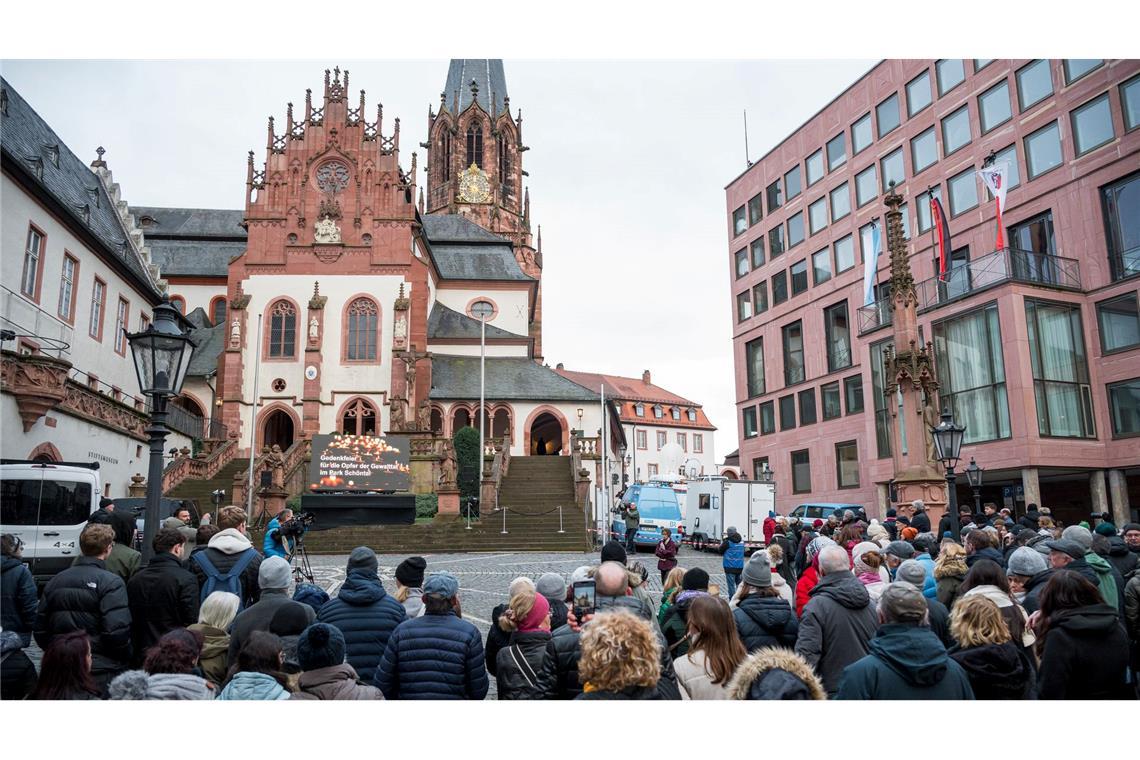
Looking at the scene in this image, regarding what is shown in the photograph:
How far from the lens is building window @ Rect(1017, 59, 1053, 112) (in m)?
29.8

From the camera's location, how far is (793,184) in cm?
4381

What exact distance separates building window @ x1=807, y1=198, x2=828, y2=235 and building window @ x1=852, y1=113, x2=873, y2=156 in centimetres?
285

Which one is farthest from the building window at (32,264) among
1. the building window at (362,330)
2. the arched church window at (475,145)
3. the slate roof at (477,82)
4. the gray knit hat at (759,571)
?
the slate roof at (477,82)

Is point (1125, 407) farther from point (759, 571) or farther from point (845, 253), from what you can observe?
point (759, 571)

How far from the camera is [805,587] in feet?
26.9

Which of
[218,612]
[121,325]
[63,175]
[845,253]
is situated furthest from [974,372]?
[63,175]

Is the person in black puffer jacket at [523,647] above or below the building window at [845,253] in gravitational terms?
below

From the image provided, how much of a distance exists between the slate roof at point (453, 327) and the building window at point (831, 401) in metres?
18.3

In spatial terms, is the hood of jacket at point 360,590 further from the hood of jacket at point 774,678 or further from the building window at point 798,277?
the building window at point 798,277

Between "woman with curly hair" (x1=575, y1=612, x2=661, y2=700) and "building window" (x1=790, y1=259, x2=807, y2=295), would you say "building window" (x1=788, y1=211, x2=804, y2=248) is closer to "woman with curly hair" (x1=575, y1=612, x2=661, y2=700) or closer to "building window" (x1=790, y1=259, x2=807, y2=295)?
"building window" (x1=790, y1=259, x2=807, y2=295)

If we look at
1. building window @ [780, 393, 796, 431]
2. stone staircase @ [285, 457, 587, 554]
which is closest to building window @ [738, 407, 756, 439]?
building window @ [780, 393, 796, 431]

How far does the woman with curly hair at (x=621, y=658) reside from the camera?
382 cm

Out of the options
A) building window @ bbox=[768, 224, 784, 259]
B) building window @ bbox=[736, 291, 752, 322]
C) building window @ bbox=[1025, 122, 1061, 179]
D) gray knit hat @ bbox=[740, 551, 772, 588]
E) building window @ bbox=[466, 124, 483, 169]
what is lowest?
gray knit hat @ bbox=[740, 551, 772, 588]

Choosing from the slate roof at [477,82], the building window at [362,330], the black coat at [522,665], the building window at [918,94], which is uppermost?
the slate roof at [477,82]
